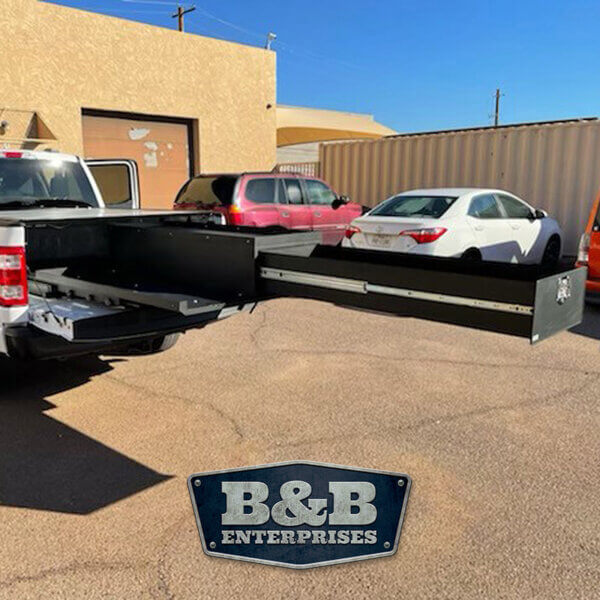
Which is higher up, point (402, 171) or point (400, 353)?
point (402, 171)

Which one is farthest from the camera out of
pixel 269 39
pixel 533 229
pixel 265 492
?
pixel 269 39

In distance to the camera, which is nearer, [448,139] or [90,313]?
[90,313]

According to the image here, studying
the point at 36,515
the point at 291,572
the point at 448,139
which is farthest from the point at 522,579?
the point at 448,139

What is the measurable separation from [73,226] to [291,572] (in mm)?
3367

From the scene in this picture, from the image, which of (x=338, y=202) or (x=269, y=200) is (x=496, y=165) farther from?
(x=269, y=200)

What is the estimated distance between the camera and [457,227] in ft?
26.0

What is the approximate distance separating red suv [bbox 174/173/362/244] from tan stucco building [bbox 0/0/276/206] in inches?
184

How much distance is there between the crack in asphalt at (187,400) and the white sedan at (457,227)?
347cm

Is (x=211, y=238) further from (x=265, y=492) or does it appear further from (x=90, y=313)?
(x=265, y=492)

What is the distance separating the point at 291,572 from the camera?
2662 millimetres

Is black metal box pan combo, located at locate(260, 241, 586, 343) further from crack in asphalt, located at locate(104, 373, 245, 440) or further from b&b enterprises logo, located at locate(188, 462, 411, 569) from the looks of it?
crack in asphalt, located at locate(104, 373, 245, 440)

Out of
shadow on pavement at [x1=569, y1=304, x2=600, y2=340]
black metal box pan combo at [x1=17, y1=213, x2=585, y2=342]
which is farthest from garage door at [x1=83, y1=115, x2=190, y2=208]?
shadow on pavement at [x1=569, y1=304, x2=600, y2=340]

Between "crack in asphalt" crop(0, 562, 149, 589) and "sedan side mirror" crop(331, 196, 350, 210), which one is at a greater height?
"sedan side mirror" crop(331, 196, 350, 210)

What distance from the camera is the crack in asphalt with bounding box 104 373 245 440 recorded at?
13.6 ft
